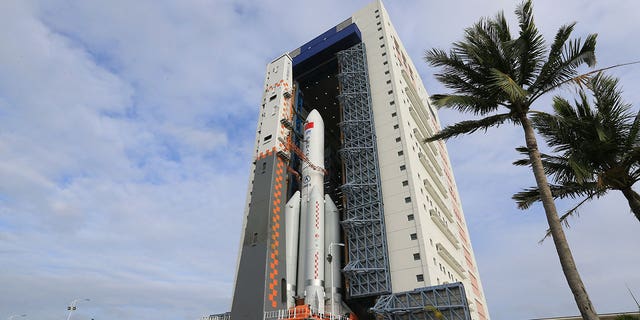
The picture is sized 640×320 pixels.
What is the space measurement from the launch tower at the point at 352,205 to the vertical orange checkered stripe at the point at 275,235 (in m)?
0.11

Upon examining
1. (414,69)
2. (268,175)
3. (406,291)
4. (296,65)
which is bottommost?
(406,291)

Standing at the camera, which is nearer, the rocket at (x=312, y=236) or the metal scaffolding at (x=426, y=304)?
the metal scaffolding at (x=426, y=304)

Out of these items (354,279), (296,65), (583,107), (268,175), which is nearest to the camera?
(583,107)

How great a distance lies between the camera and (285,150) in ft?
124

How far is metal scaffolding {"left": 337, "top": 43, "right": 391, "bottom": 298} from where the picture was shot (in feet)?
104

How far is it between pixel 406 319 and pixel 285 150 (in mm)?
19267

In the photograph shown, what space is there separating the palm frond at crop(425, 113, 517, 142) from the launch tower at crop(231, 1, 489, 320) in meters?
14.7

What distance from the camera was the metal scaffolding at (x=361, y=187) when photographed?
31672 millimetres

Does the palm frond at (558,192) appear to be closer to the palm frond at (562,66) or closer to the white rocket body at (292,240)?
the palm frond at (562,66)

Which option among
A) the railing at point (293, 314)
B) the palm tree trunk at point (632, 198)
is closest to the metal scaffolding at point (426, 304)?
the railing at point (293, 314)

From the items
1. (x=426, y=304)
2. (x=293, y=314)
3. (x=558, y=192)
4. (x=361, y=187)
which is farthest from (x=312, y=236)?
(x=558, y=192)

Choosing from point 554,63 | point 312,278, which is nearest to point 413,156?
point 312,278

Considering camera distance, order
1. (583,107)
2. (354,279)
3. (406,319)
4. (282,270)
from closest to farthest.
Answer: (583,107) → (406,319) → (282,270) → (354,279)

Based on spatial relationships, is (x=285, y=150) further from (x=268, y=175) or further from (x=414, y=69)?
(x=414, y=69)
